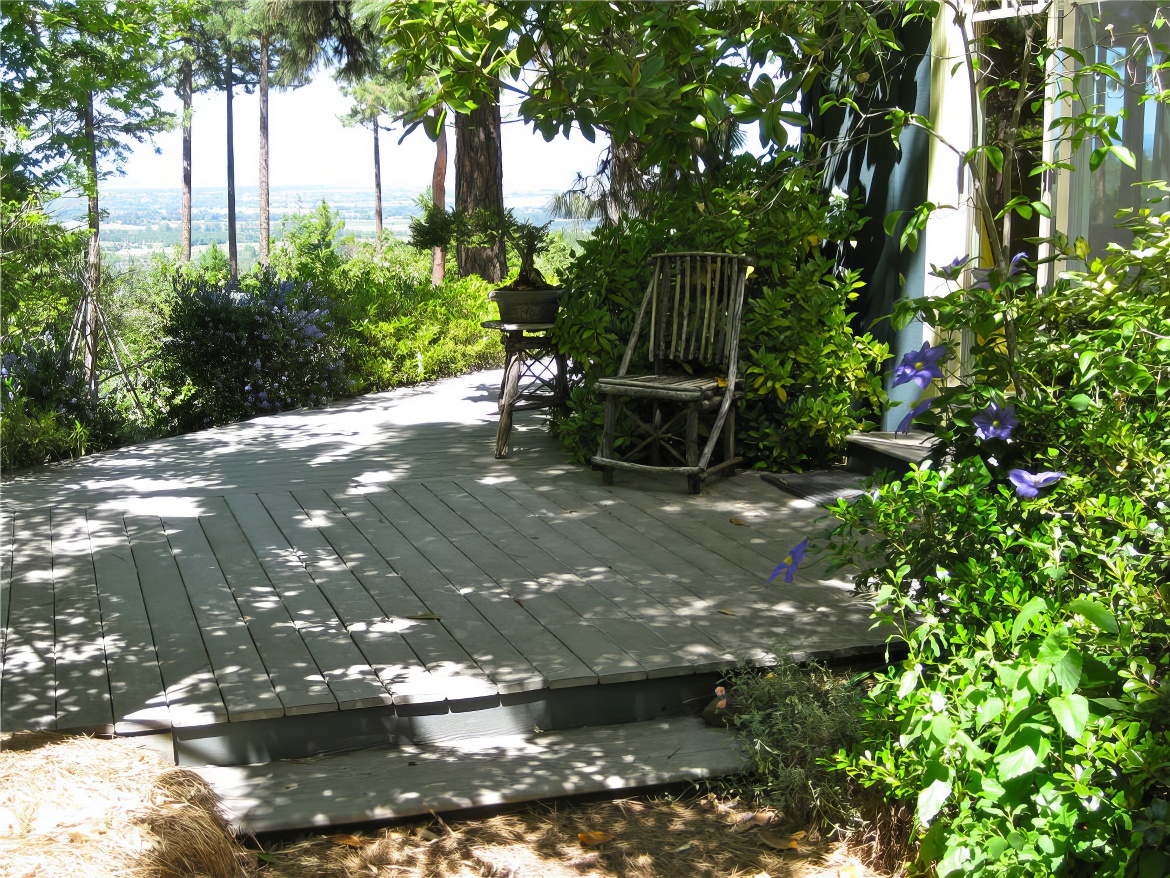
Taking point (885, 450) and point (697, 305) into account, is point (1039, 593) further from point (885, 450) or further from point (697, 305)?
point (697, 305)

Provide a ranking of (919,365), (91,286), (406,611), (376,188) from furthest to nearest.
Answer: (376,188)
(91,286)
(406,611)
(919,365)

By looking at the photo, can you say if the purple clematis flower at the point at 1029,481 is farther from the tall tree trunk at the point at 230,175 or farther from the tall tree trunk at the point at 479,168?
the tall tree trunk at the point at 230,175

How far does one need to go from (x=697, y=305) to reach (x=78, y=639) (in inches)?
126

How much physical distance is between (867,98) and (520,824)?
4386mm

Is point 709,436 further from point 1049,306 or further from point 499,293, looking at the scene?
point 1049,306

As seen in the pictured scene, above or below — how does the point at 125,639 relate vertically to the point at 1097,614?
below

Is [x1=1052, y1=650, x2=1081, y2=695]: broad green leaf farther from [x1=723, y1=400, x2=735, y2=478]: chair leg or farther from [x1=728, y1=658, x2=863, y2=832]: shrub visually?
[x1=723, y1=400, x2=735, y2=478]: chair leg

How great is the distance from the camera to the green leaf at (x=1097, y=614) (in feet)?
5.95

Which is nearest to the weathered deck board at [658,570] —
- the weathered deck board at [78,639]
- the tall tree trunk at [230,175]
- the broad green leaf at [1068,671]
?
the broad green leaf at [1068,671]

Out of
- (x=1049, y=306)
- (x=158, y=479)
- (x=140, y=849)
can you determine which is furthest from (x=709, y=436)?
(x=140, y=849)

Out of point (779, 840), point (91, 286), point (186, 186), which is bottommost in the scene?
point (779, 840)

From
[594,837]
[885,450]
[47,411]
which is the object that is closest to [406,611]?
[594,837]

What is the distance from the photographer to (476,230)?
27.3 feet

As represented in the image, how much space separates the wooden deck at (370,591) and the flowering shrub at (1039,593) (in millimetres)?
764
